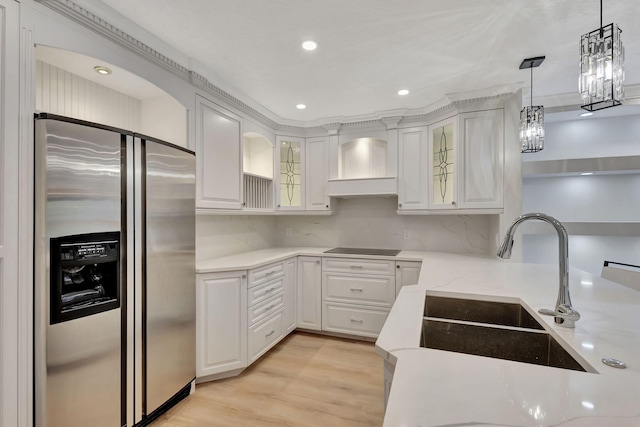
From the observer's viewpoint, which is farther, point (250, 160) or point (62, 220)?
point (250, 160)

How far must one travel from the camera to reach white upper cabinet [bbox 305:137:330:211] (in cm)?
342

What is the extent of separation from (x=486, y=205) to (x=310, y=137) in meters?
2.01

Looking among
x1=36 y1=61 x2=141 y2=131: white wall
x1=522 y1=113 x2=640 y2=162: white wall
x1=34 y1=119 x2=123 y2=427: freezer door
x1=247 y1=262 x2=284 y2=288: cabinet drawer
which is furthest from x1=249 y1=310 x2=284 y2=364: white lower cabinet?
x1=522 y1=113 x2=640 y2=162: white wall

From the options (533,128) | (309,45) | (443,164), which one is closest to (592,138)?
(533,128)

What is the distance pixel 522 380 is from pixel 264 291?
7.14 ft

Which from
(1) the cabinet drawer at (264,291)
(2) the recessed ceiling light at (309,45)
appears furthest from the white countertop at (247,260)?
(2) the recessed ceiling light at (309,45)

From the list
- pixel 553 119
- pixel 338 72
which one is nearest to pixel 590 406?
pixel 338 72

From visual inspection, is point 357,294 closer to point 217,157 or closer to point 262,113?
point 217,157

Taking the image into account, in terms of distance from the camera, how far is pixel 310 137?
3479 mm

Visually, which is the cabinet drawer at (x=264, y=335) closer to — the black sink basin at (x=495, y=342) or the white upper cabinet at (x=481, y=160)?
the black sink basin at (x=495, y=342)

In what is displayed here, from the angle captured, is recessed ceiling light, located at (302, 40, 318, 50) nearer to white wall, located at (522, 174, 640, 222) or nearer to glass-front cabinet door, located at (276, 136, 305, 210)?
glass-front cabinet door, located at (276, 136, 305, 210)

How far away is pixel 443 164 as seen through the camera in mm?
2922

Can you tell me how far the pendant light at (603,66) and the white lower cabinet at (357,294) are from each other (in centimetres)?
200

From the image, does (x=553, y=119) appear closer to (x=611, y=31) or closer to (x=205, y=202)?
(x=611, y=31)
